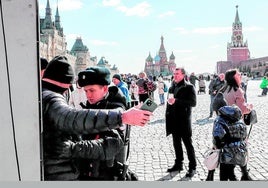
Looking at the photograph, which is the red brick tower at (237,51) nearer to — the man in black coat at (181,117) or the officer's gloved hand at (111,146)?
the man in black coat at (181,117)

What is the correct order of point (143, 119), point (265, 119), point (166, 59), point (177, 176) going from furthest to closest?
point (166, 59) → point (265, 119) → point (177, 176) → point (143, 119)

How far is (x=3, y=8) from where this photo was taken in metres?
2.48

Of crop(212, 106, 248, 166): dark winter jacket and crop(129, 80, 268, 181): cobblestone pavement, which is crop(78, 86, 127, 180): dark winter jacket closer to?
crop(212, 106, 248, 166): dark winter jacket

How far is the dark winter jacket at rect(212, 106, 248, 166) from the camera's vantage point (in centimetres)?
417

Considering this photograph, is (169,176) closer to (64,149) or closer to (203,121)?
(64,149)

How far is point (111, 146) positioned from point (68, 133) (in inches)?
13.1

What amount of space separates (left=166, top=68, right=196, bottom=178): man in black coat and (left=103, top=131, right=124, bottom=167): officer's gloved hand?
2.74 metres

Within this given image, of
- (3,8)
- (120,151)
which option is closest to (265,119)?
(120,151)

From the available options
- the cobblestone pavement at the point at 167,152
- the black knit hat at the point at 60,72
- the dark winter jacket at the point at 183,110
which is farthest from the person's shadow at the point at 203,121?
the black knit hat at the point at 60,72

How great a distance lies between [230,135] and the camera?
4.18 meters

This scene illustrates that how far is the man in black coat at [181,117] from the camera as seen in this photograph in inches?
215

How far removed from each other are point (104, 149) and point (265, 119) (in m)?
10.2

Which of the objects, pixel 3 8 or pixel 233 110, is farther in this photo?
pixel 233 110

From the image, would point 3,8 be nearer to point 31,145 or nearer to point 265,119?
point 31,145
